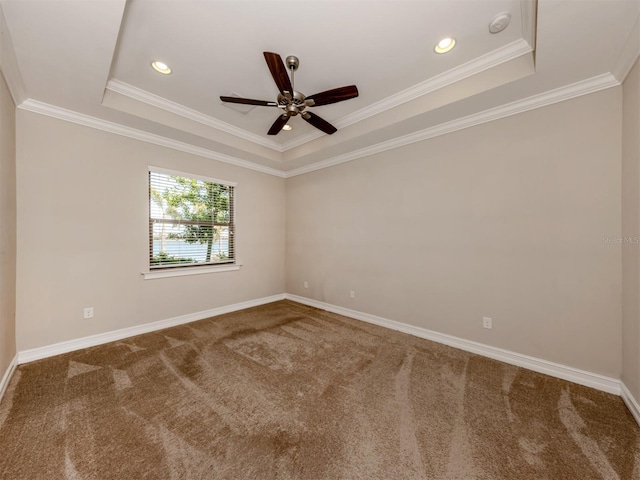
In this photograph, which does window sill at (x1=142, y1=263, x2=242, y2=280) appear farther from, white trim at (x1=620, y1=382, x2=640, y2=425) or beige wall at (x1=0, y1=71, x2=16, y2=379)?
white trim at (x1=620, y1=382, x2=640, y2=425)

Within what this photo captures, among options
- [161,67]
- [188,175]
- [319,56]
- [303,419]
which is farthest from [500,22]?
[188,175]

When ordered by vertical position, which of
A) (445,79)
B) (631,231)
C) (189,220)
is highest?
(445,79)

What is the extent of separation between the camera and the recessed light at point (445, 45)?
2.06 metres

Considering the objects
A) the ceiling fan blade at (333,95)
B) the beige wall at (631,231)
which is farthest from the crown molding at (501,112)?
the ceiling fan blade at (333,95)

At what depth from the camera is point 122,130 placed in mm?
3062

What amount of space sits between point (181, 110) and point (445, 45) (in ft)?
9.76

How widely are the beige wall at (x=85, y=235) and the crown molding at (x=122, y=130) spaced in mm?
63

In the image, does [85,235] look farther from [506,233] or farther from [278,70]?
[506,233]

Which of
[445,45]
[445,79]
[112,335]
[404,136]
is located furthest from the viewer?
[404,136]

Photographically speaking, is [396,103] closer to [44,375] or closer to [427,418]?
[427,418]

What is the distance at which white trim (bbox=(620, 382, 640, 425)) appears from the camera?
5.68ft

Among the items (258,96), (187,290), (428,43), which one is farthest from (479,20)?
(187,290)

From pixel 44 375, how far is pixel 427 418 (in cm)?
329

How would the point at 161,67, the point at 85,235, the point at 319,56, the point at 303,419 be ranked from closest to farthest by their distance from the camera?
the point at 303,419, the point at 319,56, the point at 161,67, the point at 85,235
